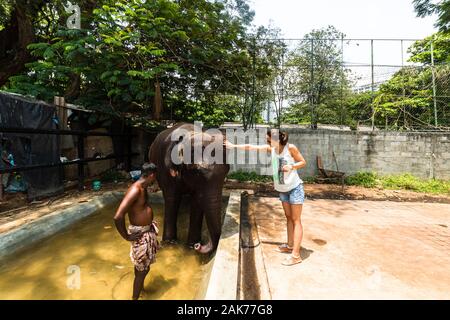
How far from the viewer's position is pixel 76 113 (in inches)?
296

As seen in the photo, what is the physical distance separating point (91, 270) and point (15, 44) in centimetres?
1062

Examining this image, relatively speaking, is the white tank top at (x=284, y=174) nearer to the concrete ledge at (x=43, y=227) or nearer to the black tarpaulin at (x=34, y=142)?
the concrete ledge at (x=43, y=227)

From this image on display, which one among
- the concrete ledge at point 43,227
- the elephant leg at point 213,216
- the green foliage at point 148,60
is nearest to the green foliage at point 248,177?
the green foliage at point 148,60

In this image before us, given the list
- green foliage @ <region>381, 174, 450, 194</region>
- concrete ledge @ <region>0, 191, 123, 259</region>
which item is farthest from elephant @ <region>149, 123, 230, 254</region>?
green foliage @ <region>381, 174, 450, 194</region>

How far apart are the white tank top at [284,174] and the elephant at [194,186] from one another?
75cm

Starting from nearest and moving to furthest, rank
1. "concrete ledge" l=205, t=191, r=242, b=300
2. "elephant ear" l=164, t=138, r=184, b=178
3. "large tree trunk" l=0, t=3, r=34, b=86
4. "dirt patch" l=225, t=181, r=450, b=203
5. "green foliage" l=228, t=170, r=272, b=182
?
"concrete ledge" l=205, t=191, r=242, b=300
"elephant ear" l=164, t=138, r=184, b=178
"dirt patch" l=225, t=181, r=450, b=203
"large tree trunk" l=0, t=3, r=34, b=86
"green foliage" l=228, t=170, r=272, b=182

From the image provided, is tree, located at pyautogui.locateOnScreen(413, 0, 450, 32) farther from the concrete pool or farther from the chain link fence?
the concrete pool

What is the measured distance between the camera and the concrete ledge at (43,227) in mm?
3514

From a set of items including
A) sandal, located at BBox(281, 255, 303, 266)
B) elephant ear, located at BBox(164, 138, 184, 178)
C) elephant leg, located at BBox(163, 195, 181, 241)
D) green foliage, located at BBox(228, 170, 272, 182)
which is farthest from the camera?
green foliage, located at BBox(228, 170, 272, 182)

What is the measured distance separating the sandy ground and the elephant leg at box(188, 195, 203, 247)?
1030 mm

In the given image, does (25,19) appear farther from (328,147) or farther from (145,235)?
(328,147)

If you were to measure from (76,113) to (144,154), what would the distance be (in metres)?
2.93

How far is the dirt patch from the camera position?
6906 mm

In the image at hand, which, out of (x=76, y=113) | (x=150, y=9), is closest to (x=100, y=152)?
(x=76, y=113)
